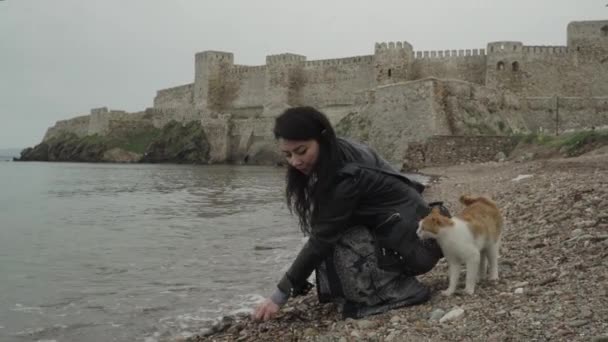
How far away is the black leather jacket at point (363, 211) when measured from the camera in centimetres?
402

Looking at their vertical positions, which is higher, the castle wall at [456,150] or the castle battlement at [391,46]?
the castle battlement at [391,46]

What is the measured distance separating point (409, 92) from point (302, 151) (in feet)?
84.1

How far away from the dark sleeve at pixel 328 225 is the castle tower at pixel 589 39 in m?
35.0

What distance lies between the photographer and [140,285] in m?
7.30

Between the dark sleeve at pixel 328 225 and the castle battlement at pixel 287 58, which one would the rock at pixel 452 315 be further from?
the castle battlement at pixel 287 58

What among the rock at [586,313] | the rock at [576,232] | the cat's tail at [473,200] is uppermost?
the cat's tail at [473,200]

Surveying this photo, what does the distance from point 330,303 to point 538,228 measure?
2524 mm

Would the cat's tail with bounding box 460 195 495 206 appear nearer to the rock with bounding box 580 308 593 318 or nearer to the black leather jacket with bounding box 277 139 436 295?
the black leather jacket with bounding box 277 139 436 295

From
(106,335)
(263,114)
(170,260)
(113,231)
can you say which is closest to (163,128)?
(263,114)

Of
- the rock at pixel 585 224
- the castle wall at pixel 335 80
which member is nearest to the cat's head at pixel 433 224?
the rock at pixel 585 224

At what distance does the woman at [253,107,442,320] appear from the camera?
4027mm

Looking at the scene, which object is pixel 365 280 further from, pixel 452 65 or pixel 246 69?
pixel 246 69

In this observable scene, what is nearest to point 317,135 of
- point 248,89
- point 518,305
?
point 518,305

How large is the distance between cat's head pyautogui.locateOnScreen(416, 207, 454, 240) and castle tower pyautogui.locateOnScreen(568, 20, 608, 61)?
114 feet
